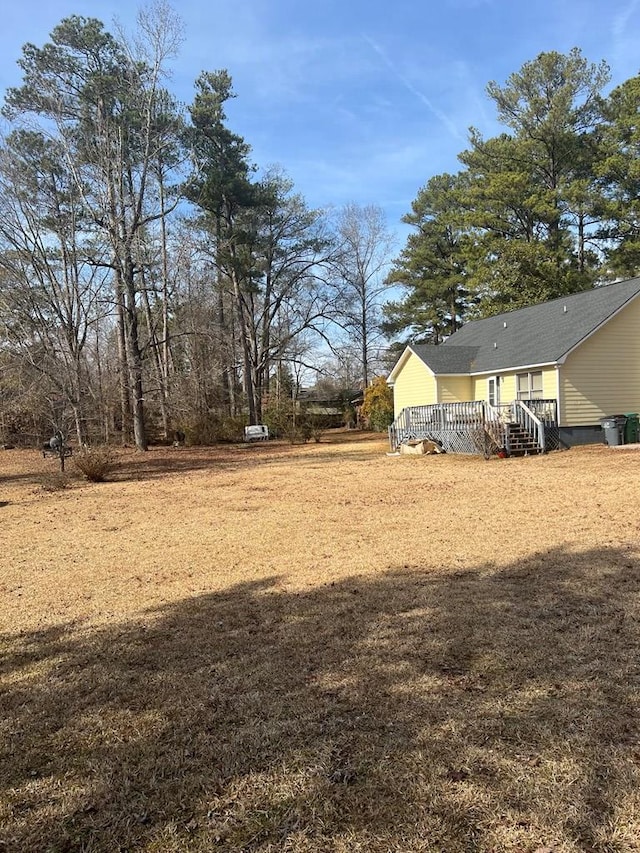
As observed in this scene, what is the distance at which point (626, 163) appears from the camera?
93.2 feet

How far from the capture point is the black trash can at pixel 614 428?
56.3ft

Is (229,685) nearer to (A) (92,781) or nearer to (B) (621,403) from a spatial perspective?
(A) (92,781)

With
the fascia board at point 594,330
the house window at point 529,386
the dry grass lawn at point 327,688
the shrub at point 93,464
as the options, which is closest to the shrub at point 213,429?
the shrub at point 93,464

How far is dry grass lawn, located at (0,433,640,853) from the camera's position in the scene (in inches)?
85.2

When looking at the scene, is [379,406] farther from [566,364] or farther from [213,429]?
[566,364]

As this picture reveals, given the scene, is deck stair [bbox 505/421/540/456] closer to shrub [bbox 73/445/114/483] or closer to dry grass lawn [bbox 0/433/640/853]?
dry grass lawn [bbox 0/433/640/853]

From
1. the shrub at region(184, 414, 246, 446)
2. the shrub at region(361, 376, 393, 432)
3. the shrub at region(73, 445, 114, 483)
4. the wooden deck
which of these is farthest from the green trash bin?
the shrub at region(184, 414, 246, 446)

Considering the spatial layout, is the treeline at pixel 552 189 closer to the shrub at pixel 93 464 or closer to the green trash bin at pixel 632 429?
the green trash bin at pixel 632 429

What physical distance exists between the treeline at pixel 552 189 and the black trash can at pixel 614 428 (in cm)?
1372

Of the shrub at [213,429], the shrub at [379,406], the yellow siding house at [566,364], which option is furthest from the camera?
the shrub at [379,406]

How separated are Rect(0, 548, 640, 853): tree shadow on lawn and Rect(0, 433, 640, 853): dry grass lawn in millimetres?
12

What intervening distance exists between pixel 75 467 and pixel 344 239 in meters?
30.0

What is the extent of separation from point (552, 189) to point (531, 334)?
47.2ft

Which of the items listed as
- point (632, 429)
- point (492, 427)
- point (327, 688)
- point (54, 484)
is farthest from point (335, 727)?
point (632, 429)
